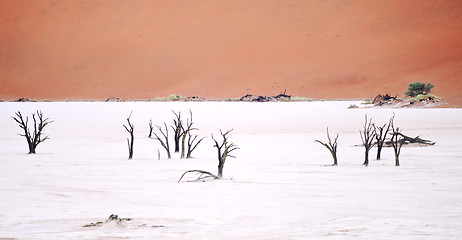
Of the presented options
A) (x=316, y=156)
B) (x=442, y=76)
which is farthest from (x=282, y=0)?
(x=316, y=156)

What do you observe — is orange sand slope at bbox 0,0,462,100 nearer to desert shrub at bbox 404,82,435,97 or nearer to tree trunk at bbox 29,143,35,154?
desert shrub at bbox 404,82,435,97

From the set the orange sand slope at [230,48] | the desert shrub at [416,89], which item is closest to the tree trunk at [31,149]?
the desert shrub at [416,89]

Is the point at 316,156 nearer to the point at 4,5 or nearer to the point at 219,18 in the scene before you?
the point at 219,18

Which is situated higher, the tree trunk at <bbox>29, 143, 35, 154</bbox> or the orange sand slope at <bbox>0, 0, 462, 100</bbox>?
the orange sand slope at <bbox>0, 0, 462, 100</bbox>

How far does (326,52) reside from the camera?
5338cm

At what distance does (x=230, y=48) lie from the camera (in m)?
56.0

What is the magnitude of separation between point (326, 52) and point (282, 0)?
29.2 ft

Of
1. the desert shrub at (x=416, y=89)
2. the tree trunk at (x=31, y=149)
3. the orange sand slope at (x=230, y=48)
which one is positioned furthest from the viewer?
the orange sand slope at (x=230, y=48)

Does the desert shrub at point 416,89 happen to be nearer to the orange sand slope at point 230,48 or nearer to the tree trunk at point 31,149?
the orange sand slope at point 230,48

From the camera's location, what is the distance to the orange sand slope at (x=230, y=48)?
49.9 metres

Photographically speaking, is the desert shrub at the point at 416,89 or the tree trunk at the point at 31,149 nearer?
the tree trunk at the point at 31,149

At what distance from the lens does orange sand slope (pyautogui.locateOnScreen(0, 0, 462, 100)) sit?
49.9 metres

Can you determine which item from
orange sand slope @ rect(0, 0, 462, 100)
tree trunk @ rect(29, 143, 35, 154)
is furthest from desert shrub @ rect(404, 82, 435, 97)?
→ tree trunk @ rect(29, 143, 35, 154)

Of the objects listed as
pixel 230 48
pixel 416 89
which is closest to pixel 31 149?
pixel 416 89
